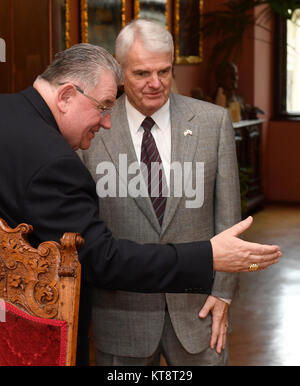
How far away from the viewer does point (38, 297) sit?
1654mm

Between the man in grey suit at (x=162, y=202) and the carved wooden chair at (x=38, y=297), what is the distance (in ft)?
2.63

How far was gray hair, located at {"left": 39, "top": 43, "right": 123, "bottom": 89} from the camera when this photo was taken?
1.93 meters

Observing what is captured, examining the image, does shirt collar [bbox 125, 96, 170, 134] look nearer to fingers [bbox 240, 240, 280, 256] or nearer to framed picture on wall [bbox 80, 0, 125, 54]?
fingers [bbox 240, 240, 280, 256]

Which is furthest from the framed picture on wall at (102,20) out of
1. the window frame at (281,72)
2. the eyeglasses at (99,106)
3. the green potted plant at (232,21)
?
the eyeglasses at (99,106)

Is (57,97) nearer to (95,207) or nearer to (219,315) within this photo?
(95,207)

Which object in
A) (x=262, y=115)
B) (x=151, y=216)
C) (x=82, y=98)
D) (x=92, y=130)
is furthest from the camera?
(x=262, y=115)

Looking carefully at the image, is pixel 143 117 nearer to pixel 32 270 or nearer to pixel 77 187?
pixel 77 187

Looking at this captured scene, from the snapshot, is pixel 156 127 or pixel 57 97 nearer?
pixel 57 97

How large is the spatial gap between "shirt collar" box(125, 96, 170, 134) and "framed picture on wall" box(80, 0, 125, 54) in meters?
4.44

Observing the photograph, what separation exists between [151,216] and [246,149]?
6693mm

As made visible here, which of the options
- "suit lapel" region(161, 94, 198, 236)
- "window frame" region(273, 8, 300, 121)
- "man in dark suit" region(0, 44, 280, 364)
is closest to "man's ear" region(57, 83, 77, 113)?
"man in dark suit" region(0, 44, 280, 364)

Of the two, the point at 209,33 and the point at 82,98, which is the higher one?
the point at 209,33

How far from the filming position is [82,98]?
1.95m

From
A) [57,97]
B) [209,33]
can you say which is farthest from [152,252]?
[209,33]
